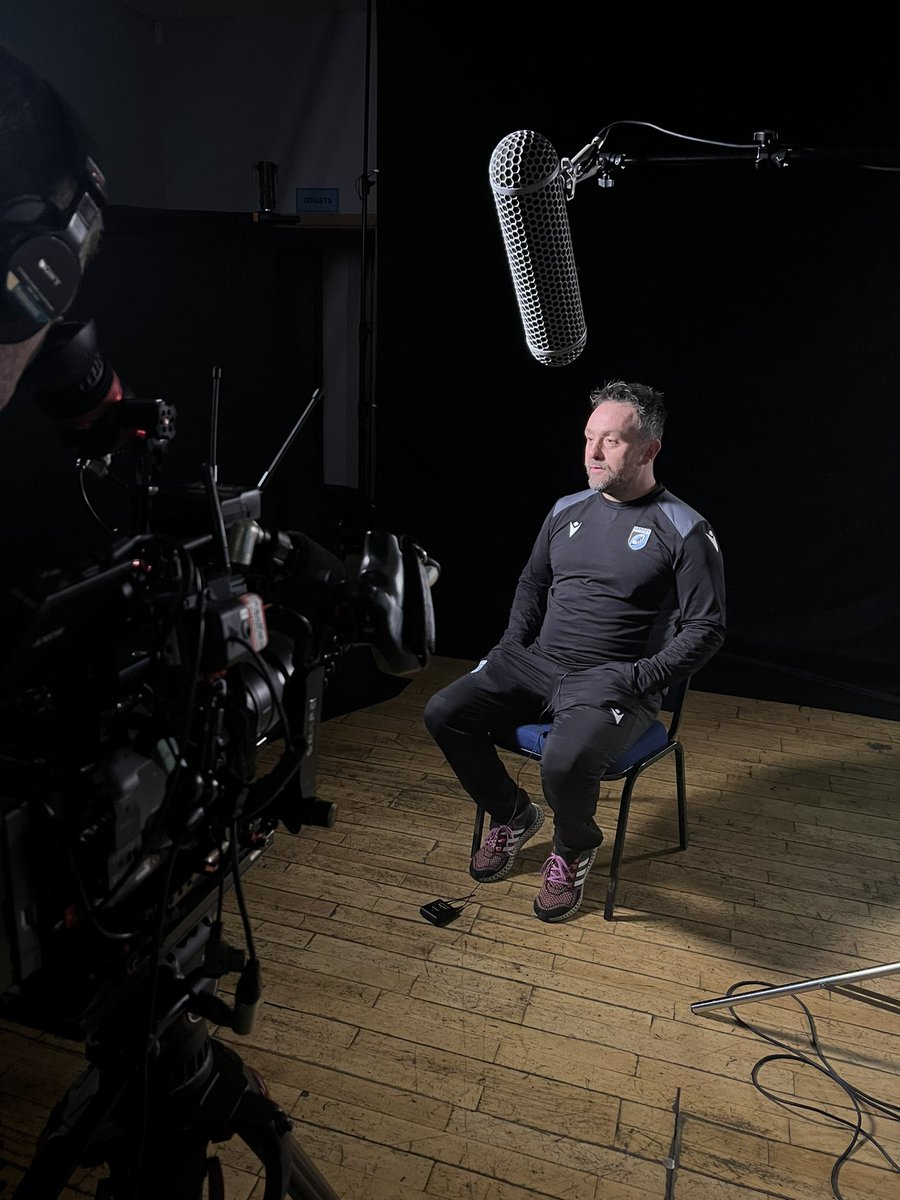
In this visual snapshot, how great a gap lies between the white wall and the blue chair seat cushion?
2.51 metres

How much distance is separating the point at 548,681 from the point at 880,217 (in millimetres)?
2299

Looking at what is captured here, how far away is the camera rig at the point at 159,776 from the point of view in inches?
30.9

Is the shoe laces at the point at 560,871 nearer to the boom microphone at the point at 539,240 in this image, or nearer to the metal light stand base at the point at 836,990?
the metal light stand base at the point at 836,990

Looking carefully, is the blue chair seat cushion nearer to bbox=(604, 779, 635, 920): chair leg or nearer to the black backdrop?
bbox=(604, 779, 635, 920): chair leg

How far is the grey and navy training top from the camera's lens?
2.38 m

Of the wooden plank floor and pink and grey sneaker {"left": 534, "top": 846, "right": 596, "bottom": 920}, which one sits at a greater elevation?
pink and grey sneaker {"left": 534, "top": 846, "right": 596, "bottom": 920}

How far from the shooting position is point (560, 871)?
2373 millimetres

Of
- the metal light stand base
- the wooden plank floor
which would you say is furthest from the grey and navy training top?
the metal light stand base

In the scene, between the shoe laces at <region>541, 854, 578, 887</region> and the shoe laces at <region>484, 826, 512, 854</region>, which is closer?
the shoe laces at <region>541, 854, 578, 887</region>

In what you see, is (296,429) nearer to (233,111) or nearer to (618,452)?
(618,452)

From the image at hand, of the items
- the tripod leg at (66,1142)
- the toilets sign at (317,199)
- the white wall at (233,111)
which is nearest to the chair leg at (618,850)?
the tripod leg at (66,1142)

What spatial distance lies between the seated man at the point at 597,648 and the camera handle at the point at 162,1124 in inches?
52.2

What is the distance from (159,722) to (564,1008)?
151cm

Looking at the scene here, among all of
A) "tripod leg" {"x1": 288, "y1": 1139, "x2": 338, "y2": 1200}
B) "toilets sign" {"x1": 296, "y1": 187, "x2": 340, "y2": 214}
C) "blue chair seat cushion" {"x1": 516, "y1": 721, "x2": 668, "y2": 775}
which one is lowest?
"tripod leg" {"x1": 288, "y1": 1139, "x2": 338, "y2": 1200}
